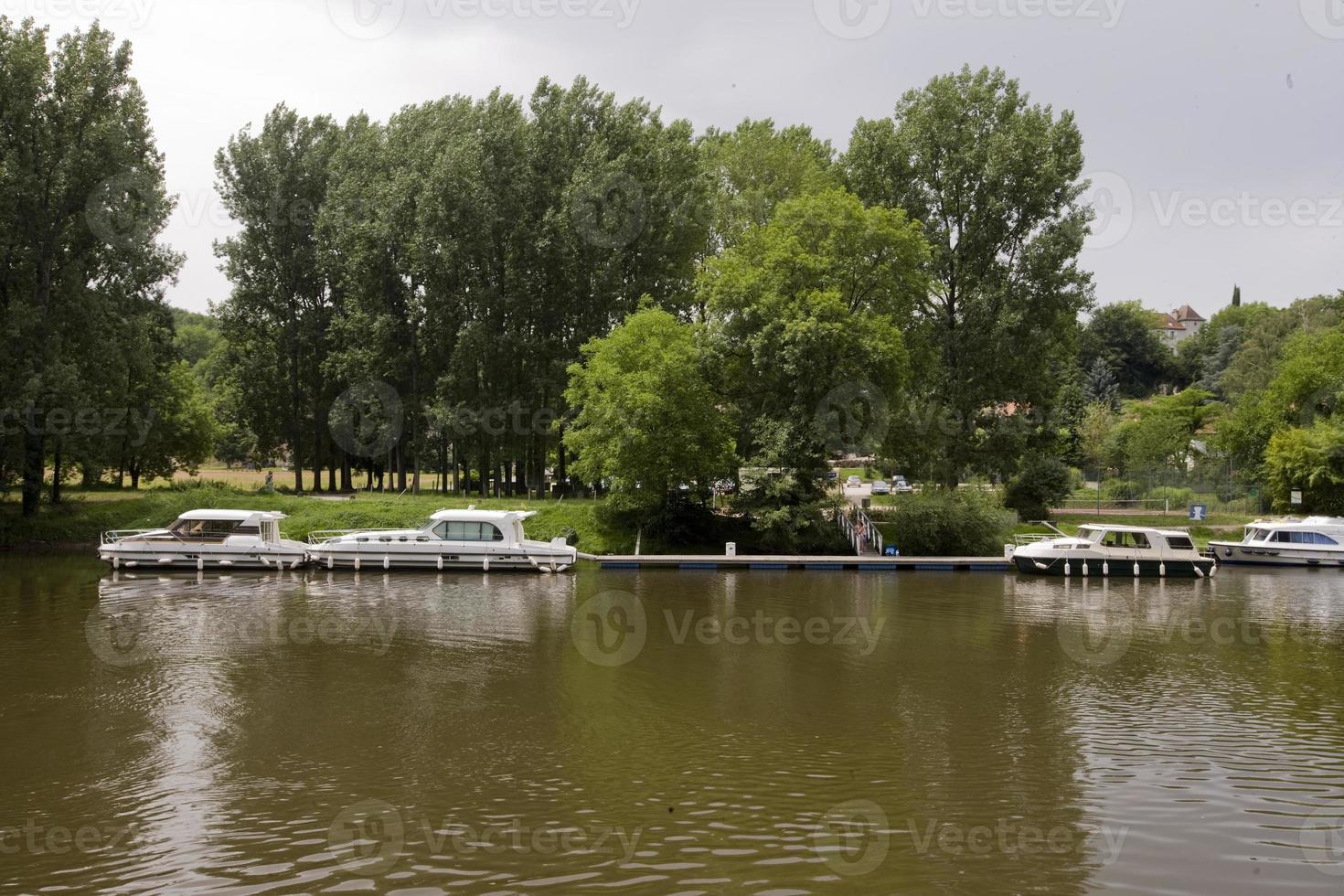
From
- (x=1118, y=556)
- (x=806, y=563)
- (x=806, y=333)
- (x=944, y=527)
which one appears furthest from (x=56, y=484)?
(x=1118, y=556)

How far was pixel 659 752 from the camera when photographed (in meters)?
14.4

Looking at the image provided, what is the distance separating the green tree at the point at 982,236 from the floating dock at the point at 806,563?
8149mm

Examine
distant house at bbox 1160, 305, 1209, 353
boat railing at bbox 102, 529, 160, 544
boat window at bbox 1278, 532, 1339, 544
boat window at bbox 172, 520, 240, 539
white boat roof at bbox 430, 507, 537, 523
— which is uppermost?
distant house at bbox 1160, 305, 1209, 353

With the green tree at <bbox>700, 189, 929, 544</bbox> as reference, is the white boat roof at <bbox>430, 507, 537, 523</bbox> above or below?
below

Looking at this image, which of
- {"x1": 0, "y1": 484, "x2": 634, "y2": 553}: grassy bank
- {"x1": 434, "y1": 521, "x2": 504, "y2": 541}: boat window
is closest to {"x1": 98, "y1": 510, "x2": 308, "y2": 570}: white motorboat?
{"x1": 434, "y1": 521, "x2": 504, "y2": 541}: boat window

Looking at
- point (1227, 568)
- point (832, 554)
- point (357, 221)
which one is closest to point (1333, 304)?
point (1227, 568)

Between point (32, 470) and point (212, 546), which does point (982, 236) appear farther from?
point (32, 470)

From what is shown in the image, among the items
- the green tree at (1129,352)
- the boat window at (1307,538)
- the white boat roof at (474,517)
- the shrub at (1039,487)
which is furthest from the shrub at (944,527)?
the green tree at (1129,352)

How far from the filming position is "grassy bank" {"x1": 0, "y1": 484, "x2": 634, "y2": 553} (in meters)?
41.2

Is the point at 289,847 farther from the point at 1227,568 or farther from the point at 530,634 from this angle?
the point at 1227,568

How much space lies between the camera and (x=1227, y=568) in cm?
4081

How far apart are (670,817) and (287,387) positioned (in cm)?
4827

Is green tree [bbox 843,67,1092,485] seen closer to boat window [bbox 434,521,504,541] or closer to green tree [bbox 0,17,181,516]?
boat window [bbox 434,521,504,541]

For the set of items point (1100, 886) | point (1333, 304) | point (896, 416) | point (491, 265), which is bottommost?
point (1100, 886)
